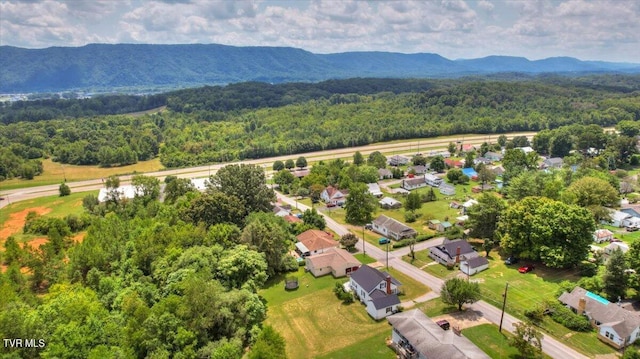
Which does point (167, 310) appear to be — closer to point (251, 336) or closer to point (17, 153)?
point (251, 336)

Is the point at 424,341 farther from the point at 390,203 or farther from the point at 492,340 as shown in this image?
the point at 390,203

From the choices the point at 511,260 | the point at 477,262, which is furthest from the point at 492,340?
the point at 511,260

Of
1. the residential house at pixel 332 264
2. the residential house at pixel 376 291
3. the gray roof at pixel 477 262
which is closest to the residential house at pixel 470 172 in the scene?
the gray roof at pixel 477 262

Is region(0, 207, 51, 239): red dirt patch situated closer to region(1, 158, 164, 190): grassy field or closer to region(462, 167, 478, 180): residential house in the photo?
region(1, 158, 164, 190): grassy field

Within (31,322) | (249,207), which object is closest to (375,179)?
(249,207)

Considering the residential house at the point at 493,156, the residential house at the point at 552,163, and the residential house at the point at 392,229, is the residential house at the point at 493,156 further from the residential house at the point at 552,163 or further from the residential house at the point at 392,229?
the residential house at the point at 392,229

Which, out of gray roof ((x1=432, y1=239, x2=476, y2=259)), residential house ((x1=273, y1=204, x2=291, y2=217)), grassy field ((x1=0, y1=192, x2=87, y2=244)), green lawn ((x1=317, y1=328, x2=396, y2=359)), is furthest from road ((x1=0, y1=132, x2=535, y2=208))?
green lawn ((x1=317, y1=328, x2=396, y2=359))

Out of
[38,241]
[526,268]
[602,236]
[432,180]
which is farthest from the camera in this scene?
[432,180]
